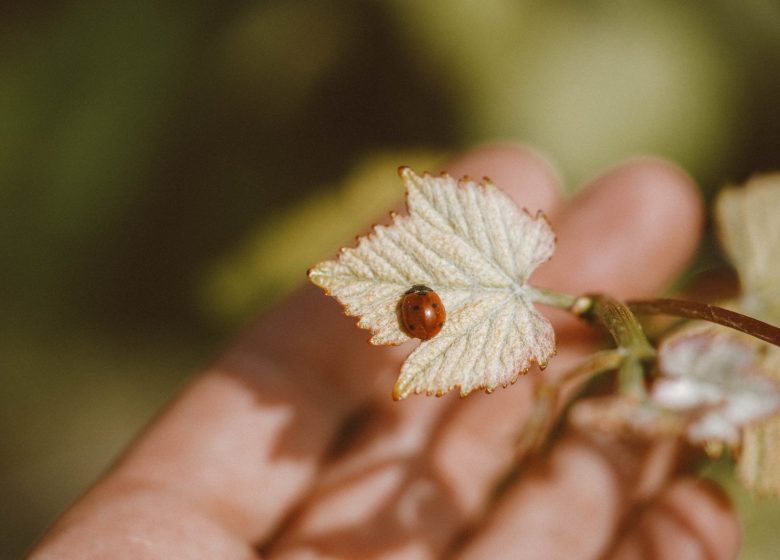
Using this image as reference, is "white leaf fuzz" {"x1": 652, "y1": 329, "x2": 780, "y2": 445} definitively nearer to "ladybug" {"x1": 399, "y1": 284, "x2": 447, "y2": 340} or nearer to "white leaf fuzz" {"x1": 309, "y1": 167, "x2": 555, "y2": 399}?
"white leaf fuzz" {"x1": 309, "y1": 167, "x2": 555, "y2": 399}

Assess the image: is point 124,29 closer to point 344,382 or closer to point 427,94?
point 427,94

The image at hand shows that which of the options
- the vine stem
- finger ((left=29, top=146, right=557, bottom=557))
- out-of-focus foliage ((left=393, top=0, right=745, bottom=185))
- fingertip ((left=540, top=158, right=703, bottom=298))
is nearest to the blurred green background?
out-of-focus foliage ((left=393, top=0, right=745, bottom=185))

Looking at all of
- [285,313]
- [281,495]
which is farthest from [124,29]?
[281,495]

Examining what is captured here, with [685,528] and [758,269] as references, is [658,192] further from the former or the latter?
[685,528]

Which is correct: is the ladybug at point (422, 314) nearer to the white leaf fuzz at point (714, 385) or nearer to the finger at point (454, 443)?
the white leaf fuzz at point (714, 385)

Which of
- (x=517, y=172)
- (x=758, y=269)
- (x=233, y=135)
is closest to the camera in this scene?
(x=758, y=269)

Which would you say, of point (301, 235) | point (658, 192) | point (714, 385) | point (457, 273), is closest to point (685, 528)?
point (714, 385)
